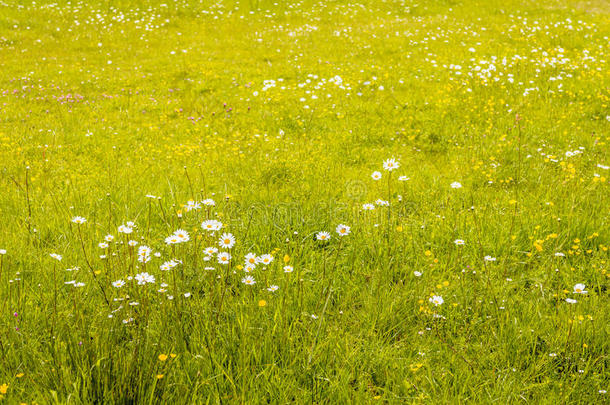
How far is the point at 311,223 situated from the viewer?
4.68 meters

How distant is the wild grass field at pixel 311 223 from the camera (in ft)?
8.90

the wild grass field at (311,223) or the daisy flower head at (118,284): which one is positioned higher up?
the daisy flower head at (118,284)

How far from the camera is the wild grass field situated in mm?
2713

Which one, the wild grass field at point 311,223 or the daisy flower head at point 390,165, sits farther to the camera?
the daisy flower head at point 390,165

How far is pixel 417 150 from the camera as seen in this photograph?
704 cm

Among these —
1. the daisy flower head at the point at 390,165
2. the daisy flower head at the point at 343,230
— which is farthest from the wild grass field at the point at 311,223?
the daisy flower head at the point at 390,165

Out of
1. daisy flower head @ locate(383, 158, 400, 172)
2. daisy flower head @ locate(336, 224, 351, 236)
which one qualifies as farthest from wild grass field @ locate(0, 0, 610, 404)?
daisy flower head @ locate(383, 158, 400, 172)

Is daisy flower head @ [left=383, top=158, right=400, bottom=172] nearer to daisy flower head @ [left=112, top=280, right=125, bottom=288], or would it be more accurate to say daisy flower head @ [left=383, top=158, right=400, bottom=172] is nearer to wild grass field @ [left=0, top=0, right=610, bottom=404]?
wild grass field @ [left=0, top=0, right=610, bottom=404]

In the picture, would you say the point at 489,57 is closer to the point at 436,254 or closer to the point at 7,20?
the point at 436,254

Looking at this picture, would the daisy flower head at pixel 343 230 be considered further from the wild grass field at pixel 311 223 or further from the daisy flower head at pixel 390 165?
the daisy flower head at pixel 390 165

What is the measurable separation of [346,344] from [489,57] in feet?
32.8

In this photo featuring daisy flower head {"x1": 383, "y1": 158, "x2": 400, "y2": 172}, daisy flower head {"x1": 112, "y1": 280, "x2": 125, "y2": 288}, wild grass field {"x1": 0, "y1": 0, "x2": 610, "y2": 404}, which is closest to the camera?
wild grass field {"x1": 0, "y1": 0, "x2": 610, "y2": 404}

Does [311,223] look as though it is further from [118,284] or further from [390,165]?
[118,284]

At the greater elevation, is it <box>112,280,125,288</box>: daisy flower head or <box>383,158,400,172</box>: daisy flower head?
<box>383,158,400,172</box>: daisy flower head
